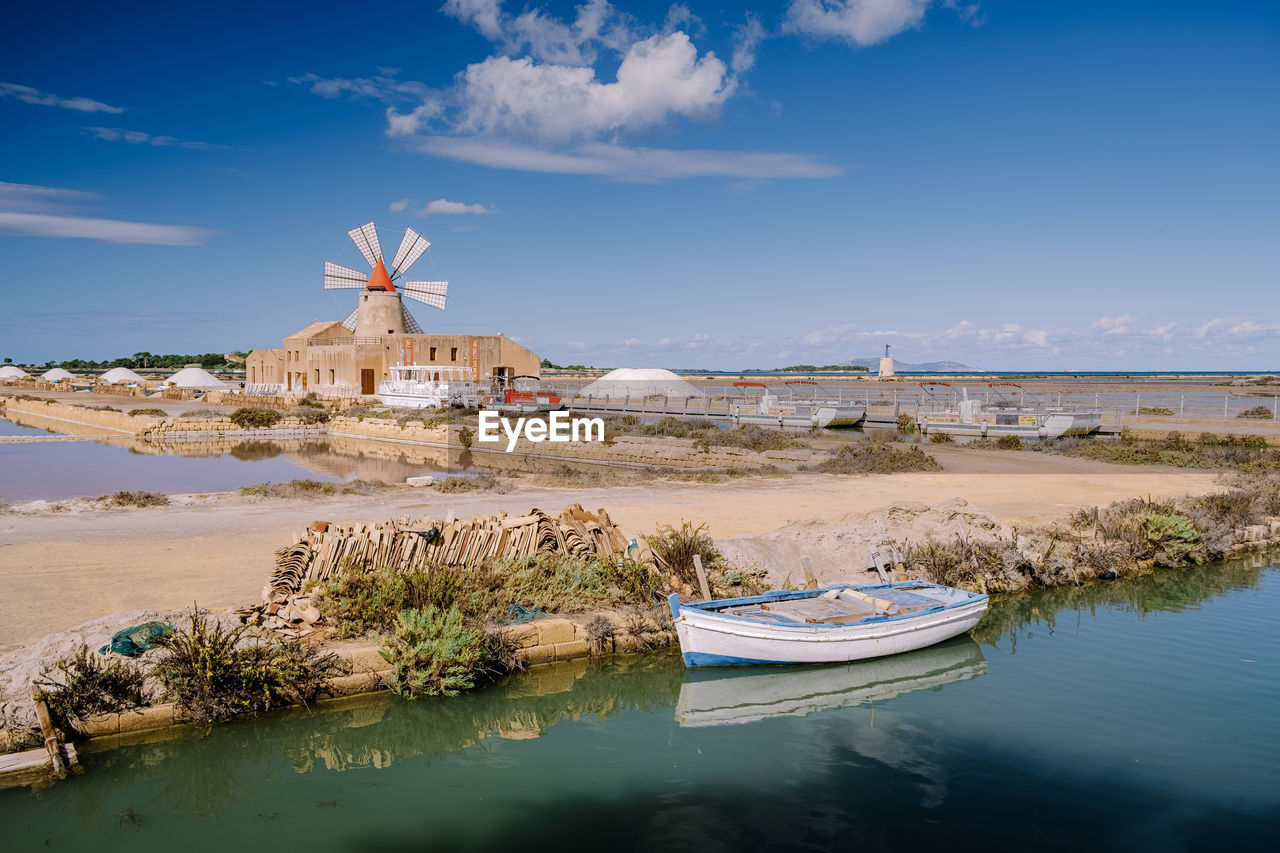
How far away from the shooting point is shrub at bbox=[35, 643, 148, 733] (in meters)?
6.24

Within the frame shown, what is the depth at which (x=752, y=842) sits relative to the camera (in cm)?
532

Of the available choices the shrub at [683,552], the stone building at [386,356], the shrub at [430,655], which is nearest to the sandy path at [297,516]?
the shrub at [683,552]

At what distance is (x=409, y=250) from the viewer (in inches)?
2237

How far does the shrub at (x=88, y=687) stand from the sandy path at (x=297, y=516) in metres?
1.39

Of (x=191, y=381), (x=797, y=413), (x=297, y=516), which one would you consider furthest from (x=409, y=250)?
(x=297, y=516)

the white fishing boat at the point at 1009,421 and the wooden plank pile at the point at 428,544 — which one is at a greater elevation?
the white fishing boat at the point at 1009,421

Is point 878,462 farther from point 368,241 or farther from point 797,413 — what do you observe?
point 368,241

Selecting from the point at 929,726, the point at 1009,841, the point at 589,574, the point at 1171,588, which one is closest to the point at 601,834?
the point at 1009,841

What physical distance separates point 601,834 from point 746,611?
328 cm

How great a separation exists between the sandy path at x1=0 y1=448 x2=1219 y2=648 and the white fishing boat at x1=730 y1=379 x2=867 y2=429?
9994mm

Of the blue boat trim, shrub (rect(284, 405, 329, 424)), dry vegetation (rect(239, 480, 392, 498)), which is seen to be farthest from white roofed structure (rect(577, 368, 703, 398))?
the blue boat trim

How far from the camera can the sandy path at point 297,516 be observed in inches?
351

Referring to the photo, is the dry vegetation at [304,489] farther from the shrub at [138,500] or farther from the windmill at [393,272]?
the windmill at [393,272]

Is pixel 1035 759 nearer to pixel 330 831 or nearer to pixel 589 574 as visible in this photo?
pixel 589 574
